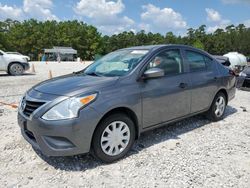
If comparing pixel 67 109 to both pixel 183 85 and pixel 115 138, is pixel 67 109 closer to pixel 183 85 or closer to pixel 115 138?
pixel 115 138

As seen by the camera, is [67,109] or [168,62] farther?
[168,62]

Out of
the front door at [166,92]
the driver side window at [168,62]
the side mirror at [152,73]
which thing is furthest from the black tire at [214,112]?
the side mirror at [152,73]

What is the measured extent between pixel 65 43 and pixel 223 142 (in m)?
71.2

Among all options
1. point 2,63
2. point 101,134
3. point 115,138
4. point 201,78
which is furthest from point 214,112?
point 2,63

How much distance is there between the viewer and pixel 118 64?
167 inches

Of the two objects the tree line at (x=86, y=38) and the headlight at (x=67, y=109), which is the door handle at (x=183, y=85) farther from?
the tree line at (x=86, y=38)

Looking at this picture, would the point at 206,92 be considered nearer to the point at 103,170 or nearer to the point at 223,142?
the point at 223,142

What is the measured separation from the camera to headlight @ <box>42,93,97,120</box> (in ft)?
10.2

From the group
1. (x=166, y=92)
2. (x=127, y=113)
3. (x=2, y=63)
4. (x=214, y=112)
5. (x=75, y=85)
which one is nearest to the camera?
(x=75, y=85)

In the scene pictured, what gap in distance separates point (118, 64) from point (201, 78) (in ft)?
5.61

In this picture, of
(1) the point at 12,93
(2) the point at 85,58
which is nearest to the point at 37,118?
(1) the point at 12,93

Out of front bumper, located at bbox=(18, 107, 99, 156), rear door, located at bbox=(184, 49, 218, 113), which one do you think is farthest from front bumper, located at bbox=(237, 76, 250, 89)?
Result: front bumper, located at bbox=(18, 107, 99, 156)

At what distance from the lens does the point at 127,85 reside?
3635mm

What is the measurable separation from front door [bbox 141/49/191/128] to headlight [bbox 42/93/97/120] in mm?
1030
